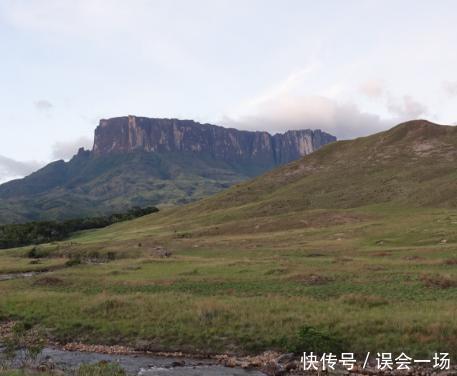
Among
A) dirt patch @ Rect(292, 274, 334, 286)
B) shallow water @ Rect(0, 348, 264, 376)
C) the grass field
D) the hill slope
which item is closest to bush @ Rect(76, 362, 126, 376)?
shallow water @ Rect(0, 348, 264, 376)

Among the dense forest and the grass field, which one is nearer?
the grass field

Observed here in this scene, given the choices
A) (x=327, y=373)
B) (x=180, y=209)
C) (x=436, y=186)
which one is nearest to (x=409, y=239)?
(x=327, y=373)

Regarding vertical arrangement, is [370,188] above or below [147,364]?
above

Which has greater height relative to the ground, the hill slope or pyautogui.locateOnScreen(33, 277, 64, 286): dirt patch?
the hill slope

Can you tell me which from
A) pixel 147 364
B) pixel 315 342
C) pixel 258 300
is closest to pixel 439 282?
pixel 258 300

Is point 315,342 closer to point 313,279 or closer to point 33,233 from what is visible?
point 313,279

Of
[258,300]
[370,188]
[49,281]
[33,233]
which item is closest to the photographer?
[258,300]

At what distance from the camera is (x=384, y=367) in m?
24.8

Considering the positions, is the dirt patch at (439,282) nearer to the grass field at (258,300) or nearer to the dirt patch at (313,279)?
the grass field at (258,300)

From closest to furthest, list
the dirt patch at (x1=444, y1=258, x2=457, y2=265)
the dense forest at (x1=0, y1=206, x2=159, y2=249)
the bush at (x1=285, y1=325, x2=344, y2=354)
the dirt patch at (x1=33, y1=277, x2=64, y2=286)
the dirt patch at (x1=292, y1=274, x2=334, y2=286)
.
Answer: the bush at (x1=285, y1=325, x2=344, y2=354)
the dirt patch at (x1=292, y1=274, x2=334, y2=286)
the dirt patch at (x1=444, y1=258, x2=457, y2=265)
the dirt patch at (x1=33, y1=277, x2=64, y2=286)
the dense forest at (x1=0, y1=206, x2=159, y2=249)

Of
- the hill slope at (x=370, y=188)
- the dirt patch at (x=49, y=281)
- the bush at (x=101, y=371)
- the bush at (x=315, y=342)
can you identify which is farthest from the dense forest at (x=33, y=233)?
the bush at (x=101, y=371)

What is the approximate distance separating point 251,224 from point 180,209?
6406 cm

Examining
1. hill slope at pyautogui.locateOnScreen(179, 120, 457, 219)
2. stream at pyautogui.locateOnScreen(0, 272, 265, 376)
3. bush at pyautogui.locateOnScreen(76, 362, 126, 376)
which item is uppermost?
hill slope at pyautogui.locateOnScreen(179, 120, 457, 219)

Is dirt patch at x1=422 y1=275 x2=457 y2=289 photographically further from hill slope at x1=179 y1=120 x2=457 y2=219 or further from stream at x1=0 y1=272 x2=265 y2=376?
hill slope at x1=179 y1=120 x2=457 y2=219
